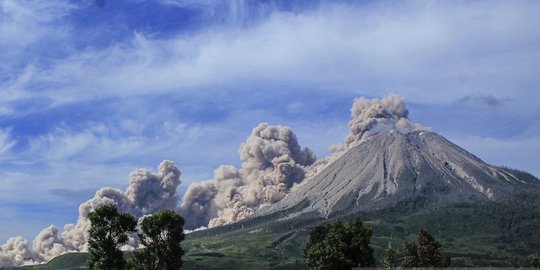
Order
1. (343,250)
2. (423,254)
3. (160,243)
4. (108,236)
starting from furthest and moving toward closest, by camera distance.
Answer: (343,250) < (160,243) < (423,254) < (108,236)

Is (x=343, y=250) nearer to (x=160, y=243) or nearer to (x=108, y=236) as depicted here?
(x=160, y=243)

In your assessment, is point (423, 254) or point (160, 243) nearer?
point (423, 254)

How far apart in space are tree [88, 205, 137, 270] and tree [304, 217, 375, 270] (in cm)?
3066

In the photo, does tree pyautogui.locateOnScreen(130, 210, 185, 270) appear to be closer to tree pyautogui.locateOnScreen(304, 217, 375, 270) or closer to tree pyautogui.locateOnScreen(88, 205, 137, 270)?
tree pyautogui.locateOnScreen(88, 205, 137, 270)

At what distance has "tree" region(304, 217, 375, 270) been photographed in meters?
103

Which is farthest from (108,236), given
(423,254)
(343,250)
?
(423,254)

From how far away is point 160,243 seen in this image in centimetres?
10262

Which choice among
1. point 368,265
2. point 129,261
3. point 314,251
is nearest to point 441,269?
point 368,265

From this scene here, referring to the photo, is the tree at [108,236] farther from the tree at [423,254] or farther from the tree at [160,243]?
the tree at [423,254]

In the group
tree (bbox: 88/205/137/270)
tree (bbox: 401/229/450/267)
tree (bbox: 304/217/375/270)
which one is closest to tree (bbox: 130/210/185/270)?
tree (bbox: 88/205/137/270)

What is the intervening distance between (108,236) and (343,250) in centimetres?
3773

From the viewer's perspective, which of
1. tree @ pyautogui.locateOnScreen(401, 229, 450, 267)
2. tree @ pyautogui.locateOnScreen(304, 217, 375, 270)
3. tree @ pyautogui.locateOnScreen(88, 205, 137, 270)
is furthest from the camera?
tree @ pyautogui.locateOnScreen(304, 217, 375, 270)

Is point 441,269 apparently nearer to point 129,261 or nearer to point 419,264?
point 419,264

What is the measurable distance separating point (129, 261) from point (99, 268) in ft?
25.2
